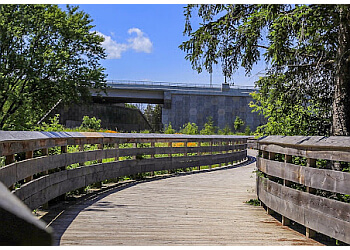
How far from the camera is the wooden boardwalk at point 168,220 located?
4.13 metres

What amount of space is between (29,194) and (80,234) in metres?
0.78

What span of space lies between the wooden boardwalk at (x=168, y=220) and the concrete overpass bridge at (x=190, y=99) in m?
36.3

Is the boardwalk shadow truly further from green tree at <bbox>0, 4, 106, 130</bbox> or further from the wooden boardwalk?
green tree at <bbox>0, 4, 106, 130</bbox>

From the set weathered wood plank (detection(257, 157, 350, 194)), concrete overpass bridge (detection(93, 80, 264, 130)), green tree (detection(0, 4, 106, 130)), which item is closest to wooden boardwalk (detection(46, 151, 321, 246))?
weathered wood plank (detection(257, 157, 350, 194))

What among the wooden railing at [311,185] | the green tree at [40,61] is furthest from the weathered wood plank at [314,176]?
the green tree at [40,61]

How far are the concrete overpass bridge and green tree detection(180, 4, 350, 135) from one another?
36.5m

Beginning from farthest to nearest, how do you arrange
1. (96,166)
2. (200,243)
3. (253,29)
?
(96,166) → (253,29) → (200,243)

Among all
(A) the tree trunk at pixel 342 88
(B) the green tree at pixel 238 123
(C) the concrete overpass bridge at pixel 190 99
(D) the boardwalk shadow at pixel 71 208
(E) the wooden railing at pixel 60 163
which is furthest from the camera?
(C) the concrete overpass bridge at pixel 190 99

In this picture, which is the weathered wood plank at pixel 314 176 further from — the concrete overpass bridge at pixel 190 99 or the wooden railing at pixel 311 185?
the concrete overpass bridge at pixel 190 99

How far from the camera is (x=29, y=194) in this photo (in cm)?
455

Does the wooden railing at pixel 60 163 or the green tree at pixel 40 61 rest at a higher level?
the green tree at pixel 40 61

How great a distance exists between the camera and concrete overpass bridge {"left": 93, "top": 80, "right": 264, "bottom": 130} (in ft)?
148

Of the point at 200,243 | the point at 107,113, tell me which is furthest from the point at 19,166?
the point at 107,113

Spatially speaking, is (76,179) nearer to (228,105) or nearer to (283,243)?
(283,243)
